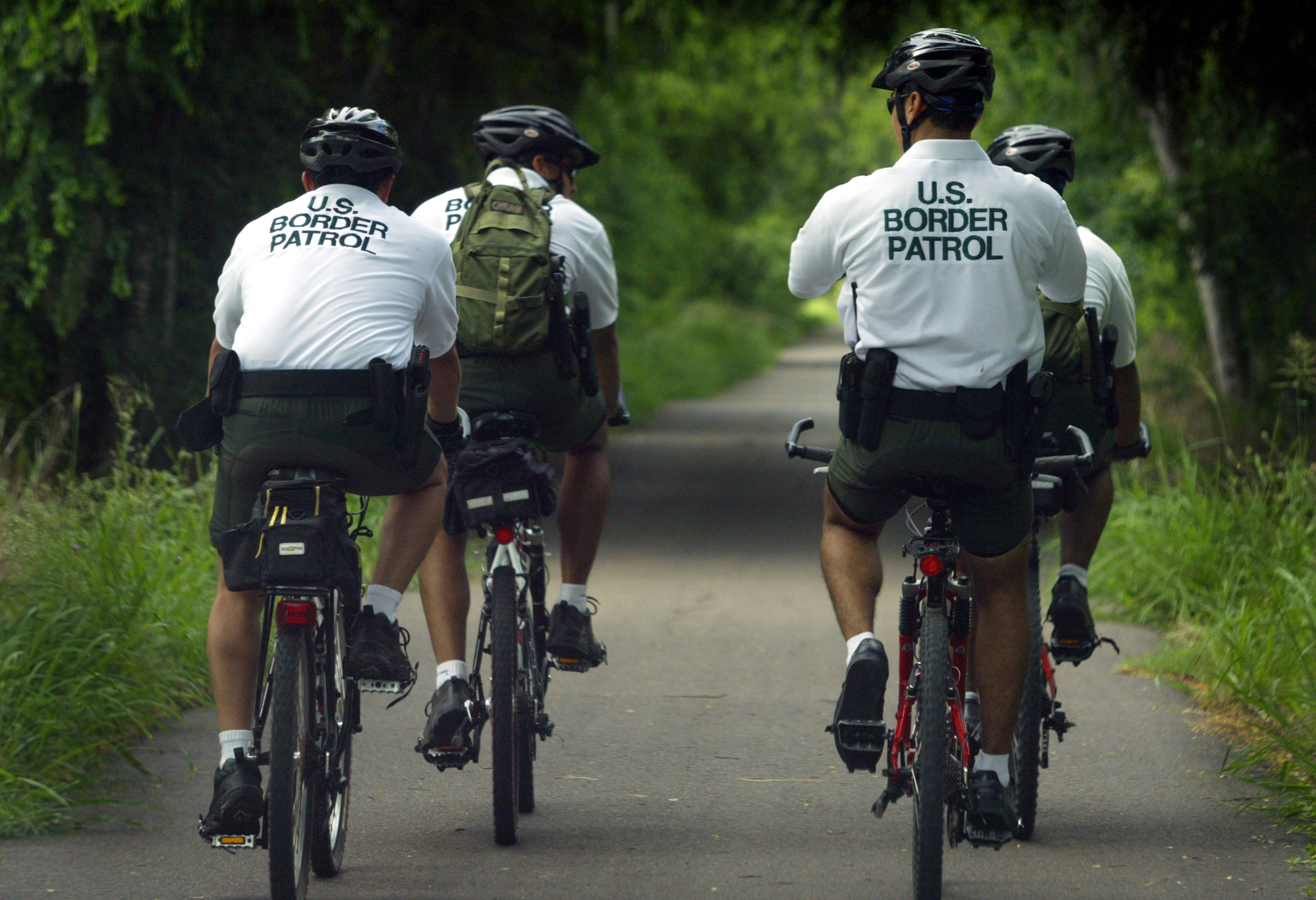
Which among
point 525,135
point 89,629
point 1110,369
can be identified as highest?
point 525,135

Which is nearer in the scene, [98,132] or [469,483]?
[469,483]

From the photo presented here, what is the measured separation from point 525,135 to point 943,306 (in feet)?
5.84

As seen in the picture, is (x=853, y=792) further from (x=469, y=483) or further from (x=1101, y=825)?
(x=469, y=483)

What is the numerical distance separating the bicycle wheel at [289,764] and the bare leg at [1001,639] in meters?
1.60

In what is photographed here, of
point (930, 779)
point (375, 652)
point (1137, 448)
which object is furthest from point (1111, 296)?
point (375, 652)

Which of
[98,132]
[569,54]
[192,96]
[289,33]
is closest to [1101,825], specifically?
[98,132]

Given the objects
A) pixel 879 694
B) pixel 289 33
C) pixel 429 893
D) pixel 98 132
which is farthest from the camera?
pixel 289 33

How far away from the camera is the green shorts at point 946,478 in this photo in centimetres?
399

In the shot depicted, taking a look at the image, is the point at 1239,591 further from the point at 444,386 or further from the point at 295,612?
the point at 295,612

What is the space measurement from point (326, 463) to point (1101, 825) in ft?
8.30

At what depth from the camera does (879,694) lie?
13.4 feet

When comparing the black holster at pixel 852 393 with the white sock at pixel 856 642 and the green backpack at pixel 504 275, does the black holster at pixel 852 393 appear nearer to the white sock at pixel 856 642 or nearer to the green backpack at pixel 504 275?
the white sock at pixel 856 642

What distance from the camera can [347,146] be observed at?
4320 mm

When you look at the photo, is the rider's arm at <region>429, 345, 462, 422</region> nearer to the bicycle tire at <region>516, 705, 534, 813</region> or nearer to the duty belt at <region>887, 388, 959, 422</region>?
the bicycle tire at <region>516, 705, 534, 813</region>
